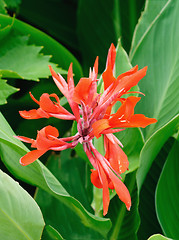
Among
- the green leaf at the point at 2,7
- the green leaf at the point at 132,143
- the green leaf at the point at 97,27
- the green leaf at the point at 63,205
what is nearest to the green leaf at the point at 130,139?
the green leaf at the point at 132,143

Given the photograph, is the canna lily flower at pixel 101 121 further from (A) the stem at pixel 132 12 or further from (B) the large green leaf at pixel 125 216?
(A) the stem at pixel 132 12

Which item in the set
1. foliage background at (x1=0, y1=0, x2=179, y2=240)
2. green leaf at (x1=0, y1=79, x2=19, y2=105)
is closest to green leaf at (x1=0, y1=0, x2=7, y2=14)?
foliage background at (x1=0, y1=0, x2=179, y2=240)

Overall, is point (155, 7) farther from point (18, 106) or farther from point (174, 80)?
point (18, 106)

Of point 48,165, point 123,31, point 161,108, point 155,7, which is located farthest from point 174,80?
point 123,31

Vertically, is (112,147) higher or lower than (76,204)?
higher

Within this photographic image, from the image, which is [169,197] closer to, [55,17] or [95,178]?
[95,178]

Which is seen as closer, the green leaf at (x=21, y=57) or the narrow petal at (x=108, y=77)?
the narrow petal at (x=108, y=77)
